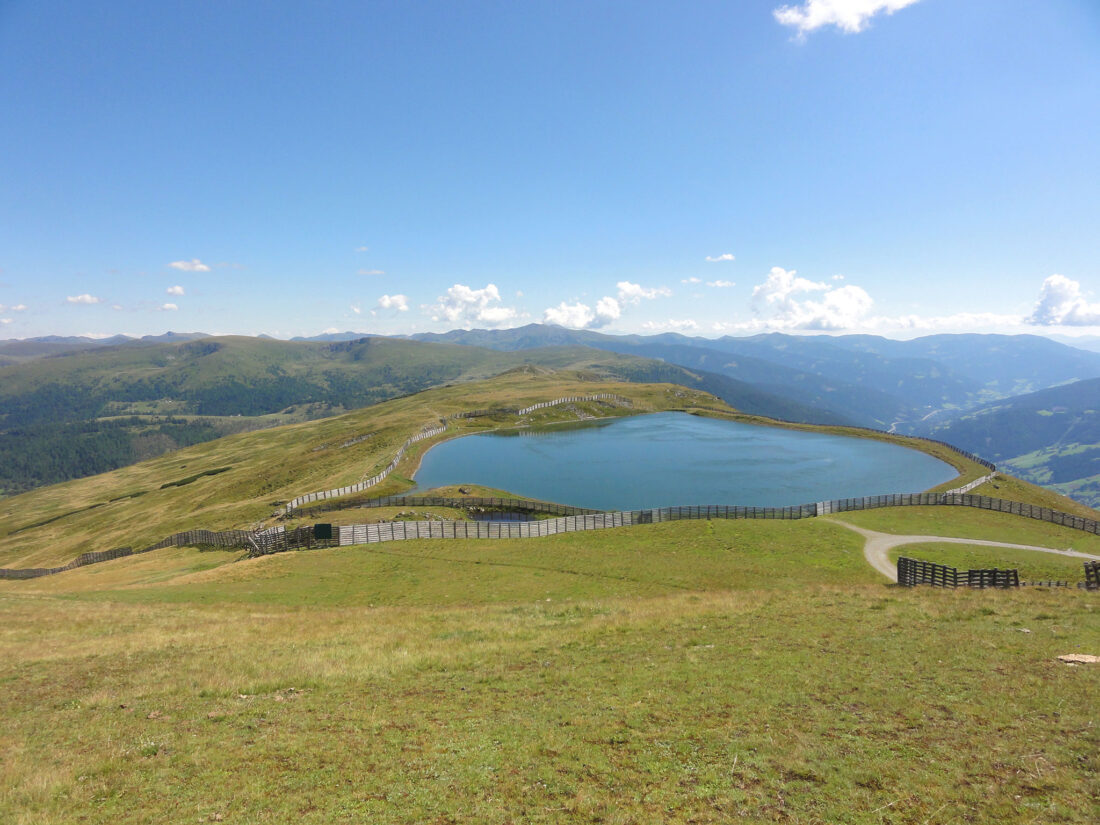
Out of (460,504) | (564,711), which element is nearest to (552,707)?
(564,711)

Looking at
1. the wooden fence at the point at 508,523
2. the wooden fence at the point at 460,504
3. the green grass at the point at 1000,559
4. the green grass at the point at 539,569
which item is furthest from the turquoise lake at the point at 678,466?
the green grass at the point at 1000,559

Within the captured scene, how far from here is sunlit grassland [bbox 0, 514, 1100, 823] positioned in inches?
447

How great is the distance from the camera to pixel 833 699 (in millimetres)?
16844

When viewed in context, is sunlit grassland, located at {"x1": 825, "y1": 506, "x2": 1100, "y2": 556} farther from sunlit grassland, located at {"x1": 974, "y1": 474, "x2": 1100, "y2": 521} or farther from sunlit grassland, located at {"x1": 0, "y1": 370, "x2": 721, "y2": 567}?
sunlit grassland, located at {"x1": 0, "y1": 370, "x2": 721, "y2": 567}

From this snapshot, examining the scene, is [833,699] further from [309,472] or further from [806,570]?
[309,472]

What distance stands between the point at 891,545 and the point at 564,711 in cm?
4790

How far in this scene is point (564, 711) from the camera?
54.1 ft

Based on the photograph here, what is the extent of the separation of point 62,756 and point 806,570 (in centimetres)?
4737

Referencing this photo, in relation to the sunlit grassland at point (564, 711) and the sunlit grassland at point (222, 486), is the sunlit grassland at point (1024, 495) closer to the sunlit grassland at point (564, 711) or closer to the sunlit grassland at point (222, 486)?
the sunlit grassland at point (564, 711)

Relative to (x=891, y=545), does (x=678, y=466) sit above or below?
below

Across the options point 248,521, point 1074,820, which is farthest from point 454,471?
point 1074,820

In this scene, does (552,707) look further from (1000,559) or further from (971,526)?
(971,526)

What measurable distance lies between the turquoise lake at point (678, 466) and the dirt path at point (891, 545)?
2368cm

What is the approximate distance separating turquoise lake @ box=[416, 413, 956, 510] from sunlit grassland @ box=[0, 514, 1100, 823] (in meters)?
50.5
